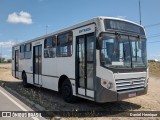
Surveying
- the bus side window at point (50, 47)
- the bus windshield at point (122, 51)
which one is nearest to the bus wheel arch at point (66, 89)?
the bus side window at point (50, 47)

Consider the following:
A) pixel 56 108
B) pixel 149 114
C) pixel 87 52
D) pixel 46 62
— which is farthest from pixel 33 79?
pixel 149 114

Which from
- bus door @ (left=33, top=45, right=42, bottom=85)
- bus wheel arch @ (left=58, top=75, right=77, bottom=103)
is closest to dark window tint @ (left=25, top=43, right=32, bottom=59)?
bus door @ (left=33, top=45, right=42, bottom=85)

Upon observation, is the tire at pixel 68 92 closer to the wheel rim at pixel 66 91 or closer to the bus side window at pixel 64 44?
the wheel rim at pixel 66 91

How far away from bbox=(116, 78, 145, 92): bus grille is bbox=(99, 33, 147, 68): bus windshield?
1.67 feet

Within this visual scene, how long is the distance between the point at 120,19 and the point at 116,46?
1.22 meters

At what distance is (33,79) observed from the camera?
16.3m

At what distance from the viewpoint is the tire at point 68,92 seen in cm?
1135

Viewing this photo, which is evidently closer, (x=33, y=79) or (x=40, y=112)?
(x=40, y=112)

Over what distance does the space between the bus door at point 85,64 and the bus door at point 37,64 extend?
191 inches

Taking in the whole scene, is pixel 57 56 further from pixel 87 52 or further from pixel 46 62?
pixel 87 52

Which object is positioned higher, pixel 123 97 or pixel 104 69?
pixel 104 69

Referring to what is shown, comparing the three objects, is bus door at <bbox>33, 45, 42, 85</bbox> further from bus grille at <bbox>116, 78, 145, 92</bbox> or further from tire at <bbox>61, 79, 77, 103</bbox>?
bus grille at <bbox>116, 78, 145, 92</bbox>

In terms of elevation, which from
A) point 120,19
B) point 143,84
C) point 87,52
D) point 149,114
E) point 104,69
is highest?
point 120,19

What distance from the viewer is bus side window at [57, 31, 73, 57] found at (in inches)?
446
